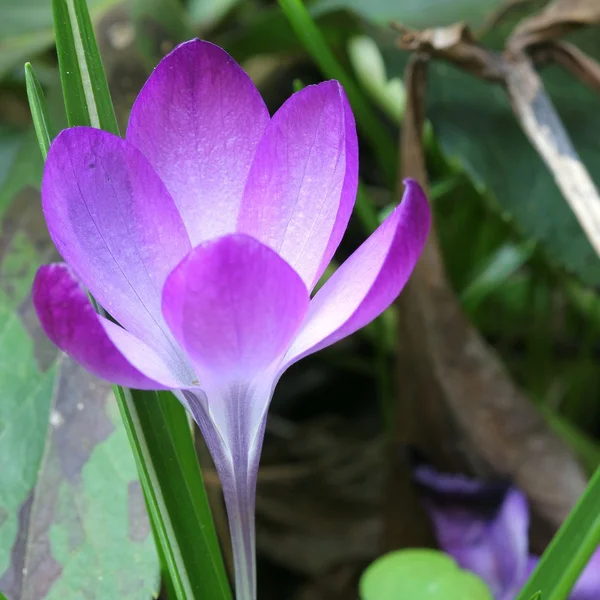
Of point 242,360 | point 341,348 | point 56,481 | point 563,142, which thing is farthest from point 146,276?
point 341,348

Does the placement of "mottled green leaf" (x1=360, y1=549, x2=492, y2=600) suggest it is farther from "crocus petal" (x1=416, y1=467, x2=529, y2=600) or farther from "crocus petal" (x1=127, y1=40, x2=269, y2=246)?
"crocus petal" (x1=127, y1=40, x2=269, y2=246)

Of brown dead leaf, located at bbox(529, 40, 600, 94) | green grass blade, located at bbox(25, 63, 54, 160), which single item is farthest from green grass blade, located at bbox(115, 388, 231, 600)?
brown dead leaf, located at bbox(529, 40, 600, 94)

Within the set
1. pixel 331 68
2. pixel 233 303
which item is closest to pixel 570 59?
pixel 331 68

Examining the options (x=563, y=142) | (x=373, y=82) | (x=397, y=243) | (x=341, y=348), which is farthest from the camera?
(x=341, y=348)

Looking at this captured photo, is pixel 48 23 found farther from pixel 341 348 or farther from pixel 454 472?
pixel 454 472

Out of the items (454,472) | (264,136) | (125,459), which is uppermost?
(264,136)

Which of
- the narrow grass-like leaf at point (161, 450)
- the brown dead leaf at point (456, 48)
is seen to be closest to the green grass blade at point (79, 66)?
the narrow grass-like leaf at point (161, 450)
